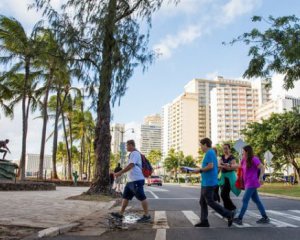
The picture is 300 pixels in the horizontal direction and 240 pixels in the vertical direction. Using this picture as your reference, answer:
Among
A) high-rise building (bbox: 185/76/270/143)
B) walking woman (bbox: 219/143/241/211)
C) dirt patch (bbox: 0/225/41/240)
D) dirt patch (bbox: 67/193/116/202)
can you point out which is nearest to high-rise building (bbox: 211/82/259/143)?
high-rise building (bbox: 185/76/270/143)

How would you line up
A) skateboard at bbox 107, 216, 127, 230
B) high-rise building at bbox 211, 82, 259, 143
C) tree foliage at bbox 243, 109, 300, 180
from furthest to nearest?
high-rise building at bbox 211, 82, 259, 143
tree foliage at bbox 243, 109, 300, 180
skateboard at bbox 107, 216, 127, 230

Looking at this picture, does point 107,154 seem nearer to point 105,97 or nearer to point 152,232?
point 105,97

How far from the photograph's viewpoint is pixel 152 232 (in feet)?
24.0

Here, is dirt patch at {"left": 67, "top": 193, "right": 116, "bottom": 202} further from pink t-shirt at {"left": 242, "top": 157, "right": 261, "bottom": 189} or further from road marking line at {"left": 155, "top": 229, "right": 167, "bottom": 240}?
road marking line at {"left": 155, "top": 229, "right": 167, "bottom": 240}

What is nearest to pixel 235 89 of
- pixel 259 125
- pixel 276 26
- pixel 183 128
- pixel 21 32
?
A: pixel 183 128

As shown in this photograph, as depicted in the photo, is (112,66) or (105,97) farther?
(105,97)

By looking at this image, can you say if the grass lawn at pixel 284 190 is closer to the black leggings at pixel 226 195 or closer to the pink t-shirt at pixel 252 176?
the black leggings at pixel 226 195

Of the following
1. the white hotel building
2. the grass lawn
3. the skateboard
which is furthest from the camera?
the white hotel building

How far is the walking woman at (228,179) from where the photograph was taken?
31.0 ft

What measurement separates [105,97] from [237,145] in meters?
12.2

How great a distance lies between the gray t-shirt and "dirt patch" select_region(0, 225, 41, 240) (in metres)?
2.28

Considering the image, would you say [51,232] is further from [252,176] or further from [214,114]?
[214,114]

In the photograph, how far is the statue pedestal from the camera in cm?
2497

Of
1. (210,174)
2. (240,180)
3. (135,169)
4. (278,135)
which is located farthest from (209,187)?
(278,135)
